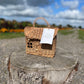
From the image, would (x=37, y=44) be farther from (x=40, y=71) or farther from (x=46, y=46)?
(x=40, y=71)

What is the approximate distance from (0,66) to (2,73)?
675 mm

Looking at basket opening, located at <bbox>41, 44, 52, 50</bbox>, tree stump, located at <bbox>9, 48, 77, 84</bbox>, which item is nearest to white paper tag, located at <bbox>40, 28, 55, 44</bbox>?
basket opening, located at <bbox>41, 44, 52, 50</bbox>

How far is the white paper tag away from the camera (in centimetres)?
287

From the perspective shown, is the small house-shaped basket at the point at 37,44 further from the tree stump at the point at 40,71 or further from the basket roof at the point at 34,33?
the tree stump at the point at 40,71

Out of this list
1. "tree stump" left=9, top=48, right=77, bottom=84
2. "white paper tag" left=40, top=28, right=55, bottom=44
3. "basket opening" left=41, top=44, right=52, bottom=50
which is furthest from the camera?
"basket opening" left=41, top=44, right=52, bottom=50

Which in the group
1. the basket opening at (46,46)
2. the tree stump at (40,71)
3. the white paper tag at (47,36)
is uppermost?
the white paper tag at (47,36)

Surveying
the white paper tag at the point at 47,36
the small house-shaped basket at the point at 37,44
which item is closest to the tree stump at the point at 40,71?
the small house-shaped basket at the point at 37,44

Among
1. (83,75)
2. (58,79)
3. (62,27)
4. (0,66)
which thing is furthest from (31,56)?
(62,27)

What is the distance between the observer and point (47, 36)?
9.73ft

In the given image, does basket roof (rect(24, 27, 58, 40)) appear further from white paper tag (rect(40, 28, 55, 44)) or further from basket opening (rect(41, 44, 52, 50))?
basket opening (rect(41, 44, 52, 50))

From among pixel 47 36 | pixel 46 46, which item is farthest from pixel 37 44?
pixel 47 36

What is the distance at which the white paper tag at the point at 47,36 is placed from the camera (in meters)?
2.87

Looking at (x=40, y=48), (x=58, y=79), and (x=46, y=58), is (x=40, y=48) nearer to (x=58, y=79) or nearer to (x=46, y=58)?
(x=46, y=58)

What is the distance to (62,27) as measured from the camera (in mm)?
27484
